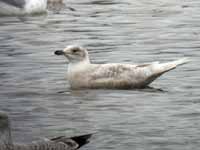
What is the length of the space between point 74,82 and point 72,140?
371 cm

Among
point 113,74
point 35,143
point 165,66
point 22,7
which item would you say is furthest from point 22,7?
point 35,143

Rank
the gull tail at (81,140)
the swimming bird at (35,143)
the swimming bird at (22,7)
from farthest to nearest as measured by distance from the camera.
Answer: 1. the swimming bird at (22,7)
2. the gull tail at (81,140)
3. the swimming bird at (35,143)

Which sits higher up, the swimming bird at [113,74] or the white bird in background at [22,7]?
the white bird in background at [22,7]

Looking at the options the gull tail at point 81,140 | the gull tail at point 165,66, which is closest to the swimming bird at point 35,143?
the gull tail at point 81,140

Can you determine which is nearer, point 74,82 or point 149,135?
point 149,135

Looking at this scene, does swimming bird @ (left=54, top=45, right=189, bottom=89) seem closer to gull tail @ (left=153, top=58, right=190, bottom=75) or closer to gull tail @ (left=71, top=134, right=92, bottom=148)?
gull tail @ (left=153, top=58, right=190, bottom=75)

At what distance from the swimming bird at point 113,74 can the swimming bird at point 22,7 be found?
6.55 meters

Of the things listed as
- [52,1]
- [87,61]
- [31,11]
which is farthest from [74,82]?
[52,1]

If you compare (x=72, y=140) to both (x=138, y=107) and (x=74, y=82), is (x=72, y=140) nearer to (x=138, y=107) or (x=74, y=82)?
(x=138, y=107)

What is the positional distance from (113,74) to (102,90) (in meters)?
0.24

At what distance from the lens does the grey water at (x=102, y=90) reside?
36.2 ft

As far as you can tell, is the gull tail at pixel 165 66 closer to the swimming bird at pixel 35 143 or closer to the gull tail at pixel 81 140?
the gull tail at pixel 81 140

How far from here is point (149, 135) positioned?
1077cm

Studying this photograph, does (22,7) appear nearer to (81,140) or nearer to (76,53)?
(76,53)
